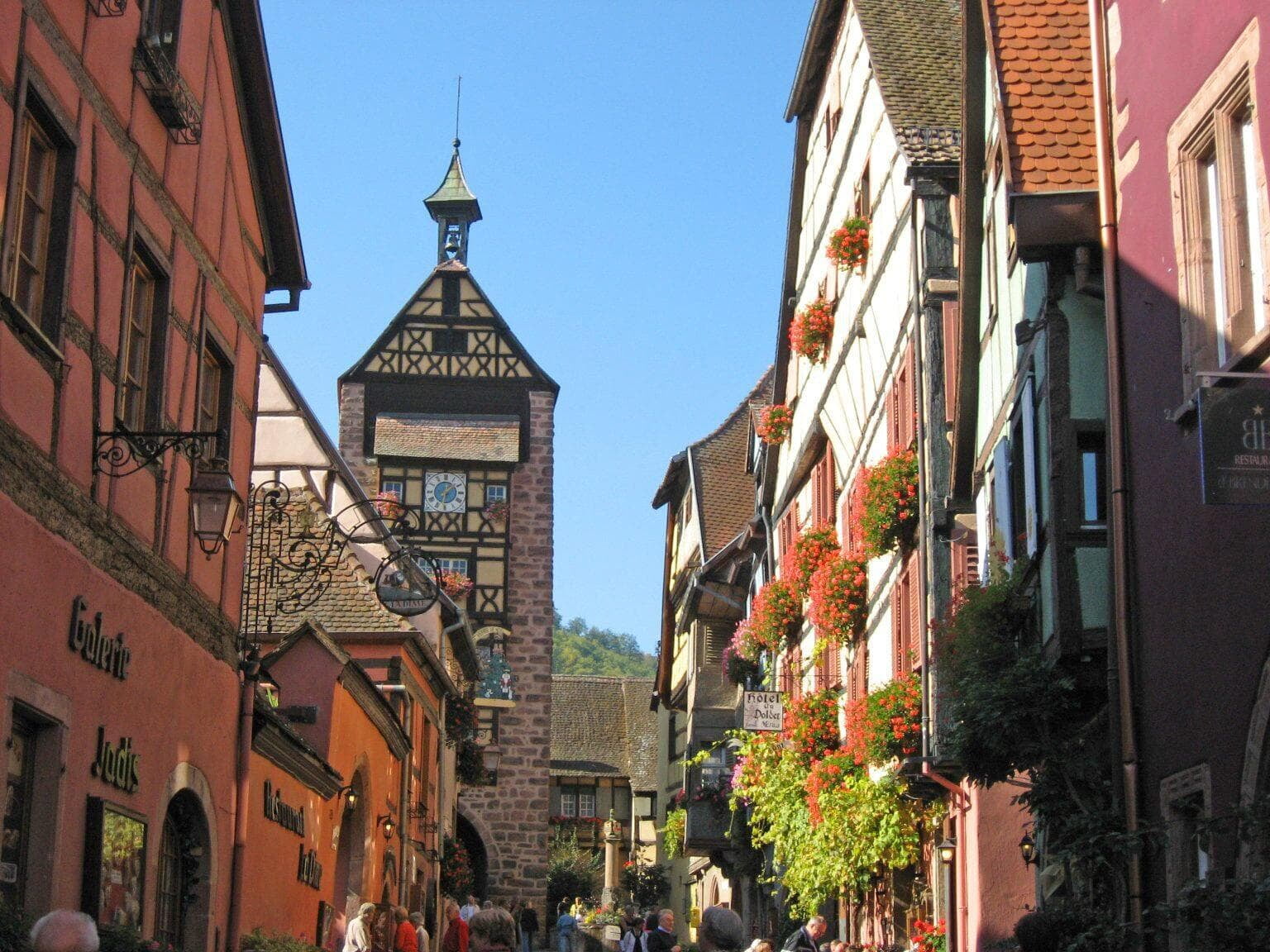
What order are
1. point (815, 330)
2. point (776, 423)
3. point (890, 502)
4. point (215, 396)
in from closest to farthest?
point (215, 396)
point (890, 502)
point (815, 330)
point (776, 423)

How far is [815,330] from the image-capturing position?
2048cm

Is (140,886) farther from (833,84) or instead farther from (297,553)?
(833,84)

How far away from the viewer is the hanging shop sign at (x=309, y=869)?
49.0 ft

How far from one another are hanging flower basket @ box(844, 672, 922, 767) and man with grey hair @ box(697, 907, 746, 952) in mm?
9014

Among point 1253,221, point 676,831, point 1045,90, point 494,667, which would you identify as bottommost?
point 676,831

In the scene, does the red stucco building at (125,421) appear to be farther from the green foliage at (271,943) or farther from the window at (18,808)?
the green foliage at (271,943)

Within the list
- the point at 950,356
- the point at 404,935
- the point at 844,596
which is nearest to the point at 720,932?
the point at 950,356

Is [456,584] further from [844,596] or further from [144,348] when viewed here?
[144,348]

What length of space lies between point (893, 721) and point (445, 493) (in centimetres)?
2799

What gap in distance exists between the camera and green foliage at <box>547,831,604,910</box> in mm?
48406

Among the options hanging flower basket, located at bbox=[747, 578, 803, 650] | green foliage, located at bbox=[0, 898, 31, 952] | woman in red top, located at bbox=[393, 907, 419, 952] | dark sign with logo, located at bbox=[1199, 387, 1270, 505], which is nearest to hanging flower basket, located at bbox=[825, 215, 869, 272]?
hanging flower basket, located at bbox=[747, 578, 803, 650]

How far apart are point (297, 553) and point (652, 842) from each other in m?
29.9

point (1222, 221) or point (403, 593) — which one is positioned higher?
point (1222, 221)

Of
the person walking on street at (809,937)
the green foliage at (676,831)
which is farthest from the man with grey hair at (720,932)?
the green foliage at (676,831)
